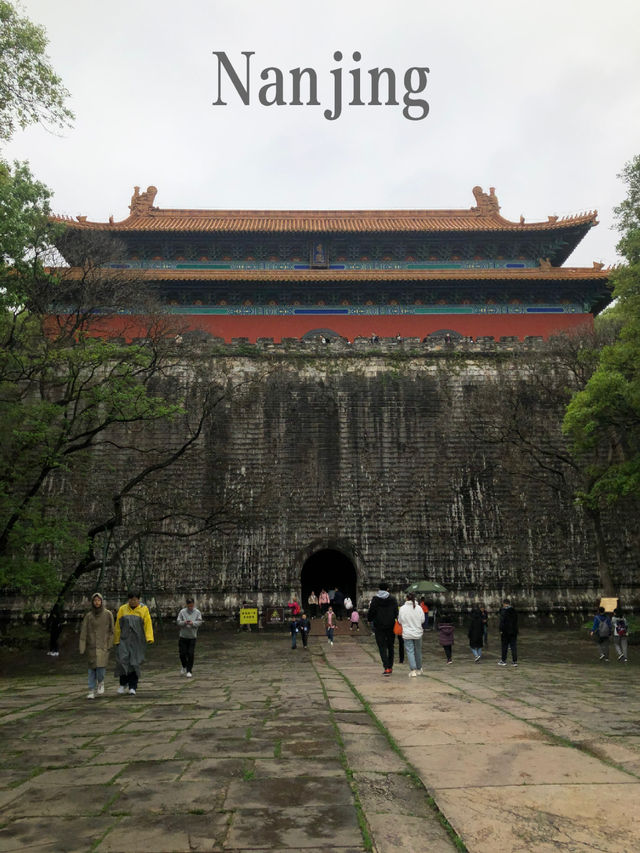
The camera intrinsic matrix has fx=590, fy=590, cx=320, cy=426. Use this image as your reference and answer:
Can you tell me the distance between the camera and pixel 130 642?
23.2 ft

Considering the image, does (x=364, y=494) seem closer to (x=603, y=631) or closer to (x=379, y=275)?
(x=603, y=631)

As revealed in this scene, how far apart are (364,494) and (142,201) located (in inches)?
649

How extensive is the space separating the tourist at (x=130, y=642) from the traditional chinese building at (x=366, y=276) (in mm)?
14738

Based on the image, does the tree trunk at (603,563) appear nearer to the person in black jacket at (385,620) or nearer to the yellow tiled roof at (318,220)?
the person in black jacket at (385,620)

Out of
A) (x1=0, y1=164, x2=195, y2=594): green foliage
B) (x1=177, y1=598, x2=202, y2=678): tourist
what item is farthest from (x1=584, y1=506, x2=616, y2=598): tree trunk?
(x1=0, y1=164, x2=195, y2=594): green foliage

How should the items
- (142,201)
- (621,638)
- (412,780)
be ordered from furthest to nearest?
(142,201), (621,638), (412,780)

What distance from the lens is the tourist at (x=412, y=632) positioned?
25.8ft

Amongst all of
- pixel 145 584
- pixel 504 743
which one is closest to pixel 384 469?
pixel 145 584

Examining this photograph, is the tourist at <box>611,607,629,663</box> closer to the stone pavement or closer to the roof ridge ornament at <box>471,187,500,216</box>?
the stone pavement

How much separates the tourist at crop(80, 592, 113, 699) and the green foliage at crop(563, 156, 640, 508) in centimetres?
1009

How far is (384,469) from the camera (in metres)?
17.4

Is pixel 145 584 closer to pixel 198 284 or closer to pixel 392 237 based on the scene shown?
pixel 198 284

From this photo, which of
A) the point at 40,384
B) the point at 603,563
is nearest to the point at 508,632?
the point at 603,563

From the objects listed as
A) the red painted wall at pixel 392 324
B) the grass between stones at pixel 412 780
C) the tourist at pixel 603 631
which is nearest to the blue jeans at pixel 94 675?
the grass between stones at pixel 412 780
